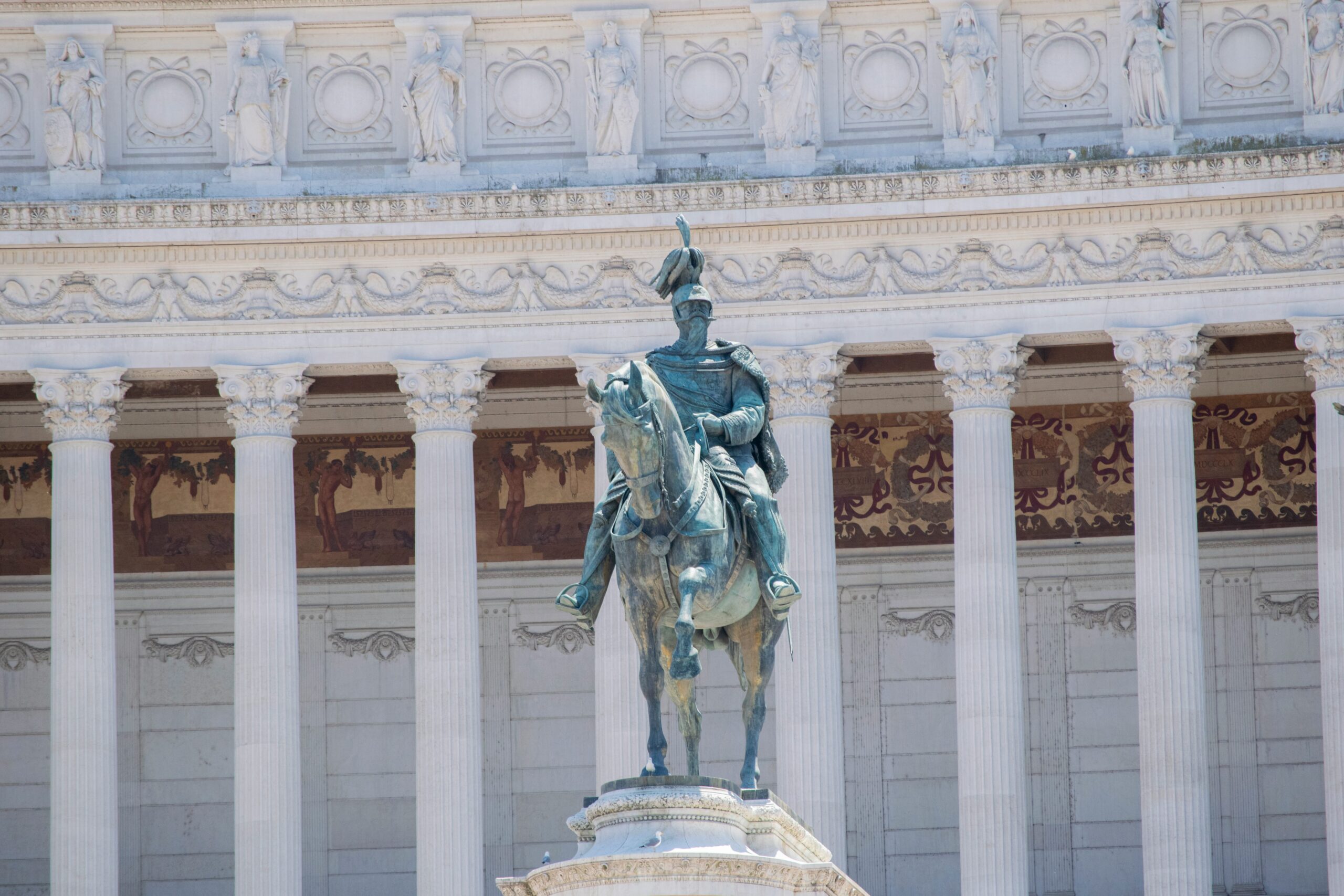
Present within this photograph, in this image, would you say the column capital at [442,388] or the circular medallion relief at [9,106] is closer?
the column capital at [442,388]

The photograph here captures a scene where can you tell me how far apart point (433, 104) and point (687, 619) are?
2612 centimetres

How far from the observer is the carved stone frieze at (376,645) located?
58.7 meters

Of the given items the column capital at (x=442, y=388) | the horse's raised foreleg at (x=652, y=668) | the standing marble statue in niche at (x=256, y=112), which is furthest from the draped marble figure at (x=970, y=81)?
the horse's raised foreleg at (x=652, y=668)

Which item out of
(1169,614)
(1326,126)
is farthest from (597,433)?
(1326,126)

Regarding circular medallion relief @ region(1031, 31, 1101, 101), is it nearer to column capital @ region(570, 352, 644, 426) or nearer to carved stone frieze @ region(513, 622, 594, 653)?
column capital @ region(570, 352, 644, 426)

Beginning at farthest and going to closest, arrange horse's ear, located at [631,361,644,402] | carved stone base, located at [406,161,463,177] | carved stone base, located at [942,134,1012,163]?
carved stone base, located at [406,161,463,177], carved stone base, located at [942,134,1012,163], horse's ear, located at [631,361,644,402]

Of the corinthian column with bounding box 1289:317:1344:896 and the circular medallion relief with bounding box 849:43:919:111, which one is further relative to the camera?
the circular medallion relief with bounding box 849:43:919:111

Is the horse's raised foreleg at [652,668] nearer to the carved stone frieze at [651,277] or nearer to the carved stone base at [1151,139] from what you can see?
the carved stone frieze at [651,277]

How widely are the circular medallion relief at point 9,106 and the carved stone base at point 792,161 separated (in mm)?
12753

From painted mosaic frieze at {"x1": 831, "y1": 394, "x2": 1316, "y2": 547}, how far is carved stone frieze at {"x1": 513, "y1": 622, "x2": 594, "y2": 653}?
516 cm

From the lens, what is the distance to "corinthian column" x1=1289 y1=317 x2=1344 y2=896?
163ft

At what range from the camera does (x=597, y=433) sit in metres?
51.5

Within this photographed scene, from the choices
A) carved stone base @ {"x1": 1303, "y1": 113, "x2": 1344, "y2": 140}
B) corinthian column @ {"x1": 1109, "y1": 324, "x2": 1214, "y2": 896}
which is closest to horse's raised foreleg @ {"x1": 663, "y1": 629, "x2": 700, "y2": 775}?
corinthian column @ {"x1": 1109, "y1": 324, "x2": 1214, "y2": 896}

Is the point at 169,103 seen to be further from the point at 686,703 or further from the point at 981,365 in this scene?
the point at 686,703
